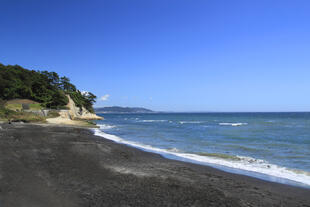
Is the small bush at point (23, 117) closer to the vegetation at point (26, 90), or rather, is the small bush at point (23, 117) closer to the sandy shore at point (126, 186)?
the vegetation at point (26, 90)

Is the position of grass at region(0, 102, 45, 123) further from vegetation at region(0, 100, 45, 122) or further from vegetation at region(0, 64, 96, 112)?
vegetation at region(0, 64, 96, 112)

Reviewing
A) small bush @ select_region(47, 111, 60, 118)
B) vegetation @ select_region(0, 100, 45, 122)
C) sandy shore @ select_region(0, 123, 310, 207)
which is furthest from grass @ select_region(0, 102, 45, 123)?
sandy shore @ select_region(0, 123, 310, 207)

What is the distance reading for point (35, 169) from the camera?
8227mm

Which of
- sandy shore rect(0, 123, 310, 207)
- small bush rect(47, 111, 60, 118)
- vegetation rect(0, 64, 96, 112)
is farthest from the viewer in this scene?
vegetation rect(0, 64, 96, 112)

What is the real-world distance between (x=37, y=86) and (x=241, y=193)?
61.9 metres

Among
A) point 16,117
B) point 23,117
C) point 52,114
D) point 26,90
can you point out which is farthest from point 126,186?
point 26,90

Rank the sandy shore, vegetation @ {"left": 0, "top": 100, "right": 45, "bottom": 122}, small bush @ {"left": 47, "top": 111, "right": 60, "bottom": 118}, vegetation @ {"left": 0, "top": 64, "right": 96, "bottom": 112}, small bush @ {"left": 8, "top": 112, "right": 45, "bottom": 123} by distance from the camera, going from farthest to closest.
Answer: vegetation @ {"left": 0, "top": 64, "right": 96, "bottom": 112} < small bush @ {"left": 47, "top": 111, "right": 60, "bottom": 118} < small bush @ {"left": 8, "top": 112, "right": 45, "bottom": 123} < vegetation @ {"left": 0, "top": 100, "right": 45, "bottom": 122} < the sandy shore

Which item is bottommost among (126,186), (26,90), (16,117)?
(126,186)

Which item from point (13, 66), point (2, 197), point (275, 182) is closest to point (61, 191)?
point (2, 197)

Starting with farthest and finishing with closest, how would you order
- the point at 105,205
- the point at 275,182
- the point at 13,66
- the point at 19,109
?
the point at 13,66 < the point at 19,109 < the point at 275,182 < the point at 105,205

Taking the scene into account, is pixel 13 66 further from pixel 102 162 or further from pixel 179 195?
pixel 179 195

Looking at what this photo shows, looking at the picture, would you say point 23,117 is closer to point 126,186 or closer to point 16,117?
point 16,117

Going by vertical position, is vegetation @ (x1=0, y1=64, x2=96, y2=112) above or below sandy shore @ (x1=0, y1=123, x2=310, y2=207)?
above

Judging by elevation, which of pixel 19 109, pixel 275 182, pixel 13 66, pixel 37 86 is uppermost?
pixel 13 66
